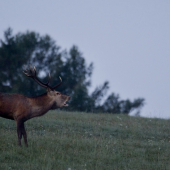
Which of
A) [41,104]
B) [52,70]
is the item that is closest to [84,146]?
[41,104]

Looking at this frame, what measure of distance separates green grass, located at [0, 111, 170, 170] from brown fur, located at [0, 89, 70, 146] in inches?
25.3

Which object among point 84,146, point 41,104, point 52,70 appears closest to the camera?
point 84,146

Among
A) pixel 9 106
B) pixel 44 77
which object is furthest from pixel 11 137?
pixel 44 77

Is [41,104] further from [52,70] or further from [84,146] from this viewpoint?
[52,70]

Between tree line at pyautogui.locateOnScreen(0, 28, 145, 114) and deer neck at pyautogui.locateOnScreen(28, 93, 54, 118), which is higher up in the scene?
tree line at pyautogui.locateOnScreen(0, 28, 145, 114)

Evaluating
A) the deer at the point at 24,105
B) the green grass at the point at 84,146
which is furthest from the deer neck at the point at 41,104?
the green grass at the point at 84,146

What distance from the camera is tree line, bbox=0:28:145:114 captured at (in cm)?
2403

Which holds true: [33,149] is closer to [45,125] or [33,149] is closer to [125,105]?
[45,125]

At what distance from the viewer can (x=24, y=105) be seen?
9.57 metres

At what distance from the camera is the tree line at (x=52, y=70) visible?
24.0m

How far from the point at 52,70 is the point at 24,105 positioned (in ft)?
54.5

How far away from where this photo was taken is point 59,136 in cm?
1079

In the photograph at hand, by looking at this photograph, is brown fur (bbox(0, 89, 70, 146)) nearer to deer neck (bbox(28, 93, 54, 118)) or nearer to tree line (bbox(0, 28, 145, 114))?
deer neck (bbox(28, 93, 54, 118))

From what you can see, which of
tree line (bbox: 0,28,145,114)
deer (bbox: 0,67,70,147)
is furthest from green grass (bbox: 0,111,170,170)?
tree line (bbox: 0,28,145,114)
